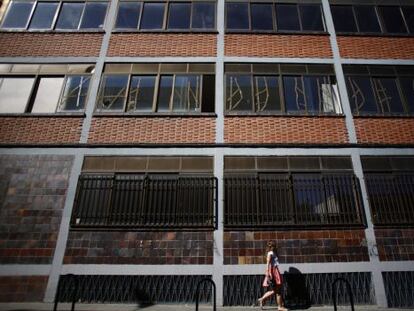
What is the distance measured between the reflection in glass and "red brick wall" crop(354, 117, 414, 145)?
12.8 metres

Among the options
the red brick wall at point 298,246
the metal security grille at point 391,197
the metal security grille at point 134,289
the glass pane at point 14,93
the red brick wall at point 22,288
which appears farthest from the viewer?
the glass pane at point 14,93

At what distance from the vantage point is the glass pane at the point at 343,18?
40.7 ft

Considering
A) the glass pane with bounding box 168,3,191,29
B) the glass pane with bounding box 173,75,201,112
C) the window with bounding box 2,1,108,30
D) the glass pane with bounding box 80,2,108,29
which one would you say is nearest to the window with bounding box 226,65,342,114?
the glass pane with bounding box 173,75,201,112

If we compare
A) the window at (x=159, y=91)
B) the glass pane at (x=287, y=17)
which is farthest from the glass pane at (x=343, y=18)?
the window at (x=159, y=91)

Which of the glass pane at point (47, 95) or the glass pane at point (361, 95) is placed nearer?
the glass pane at point (47, 95)

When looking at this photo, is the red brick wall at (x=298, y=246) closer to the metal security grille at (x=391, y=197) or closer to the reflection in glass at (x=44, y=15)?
the metal security grille at (x=391, y=197)

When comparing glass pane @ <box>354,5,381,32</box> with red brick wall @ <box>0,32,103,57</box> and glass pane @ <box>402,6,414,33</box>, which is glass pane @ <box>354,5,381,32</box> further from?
red brick wall @ <box>0,32,103,57</box>

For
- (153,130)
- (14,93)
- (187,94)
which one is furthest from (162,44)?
(14,93)

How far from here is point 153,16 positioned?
1248 cm

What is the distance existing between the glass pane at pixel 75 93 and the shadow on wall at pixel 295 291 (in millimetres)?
8980

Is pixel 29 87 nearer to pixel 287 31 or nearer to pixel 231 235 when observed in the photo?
pixel 231 235

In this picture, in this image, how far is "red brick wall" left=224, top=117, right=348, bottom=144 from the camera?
33.7 feet

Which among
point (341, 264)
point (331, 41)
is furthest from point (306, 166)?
point (331, 41)

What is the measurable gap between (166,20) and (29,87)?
599 cm
